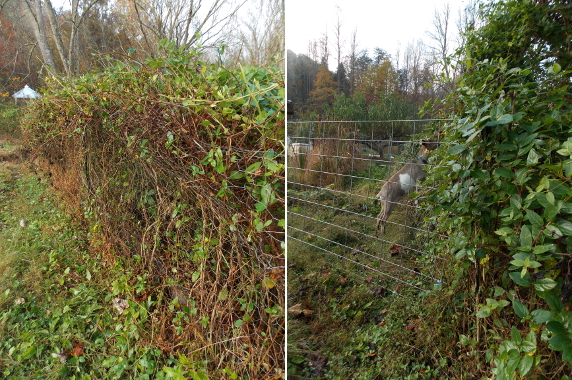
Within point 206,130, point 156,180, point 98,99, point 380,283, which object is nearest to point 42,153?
point 98,99

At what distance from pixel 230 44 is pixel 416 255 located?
93 cm

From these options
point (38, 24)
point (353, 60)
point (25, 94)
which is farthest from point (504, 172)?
point (25, 94)

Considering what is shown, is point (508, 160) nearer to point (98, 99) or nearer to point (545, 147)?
point (545, 147)

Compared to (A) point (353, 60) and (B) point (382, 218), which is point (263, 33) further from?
(B) point (382, 218)

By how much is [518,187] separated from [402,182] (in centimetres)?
54

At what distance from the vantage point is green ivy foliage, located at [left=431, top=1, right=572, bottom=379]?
0.62 metres

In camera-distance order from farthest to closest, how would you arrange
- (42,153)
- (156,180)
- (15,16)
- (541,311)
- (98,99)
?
(42,153), (15,16), (98,99), (156,180), (541,311)

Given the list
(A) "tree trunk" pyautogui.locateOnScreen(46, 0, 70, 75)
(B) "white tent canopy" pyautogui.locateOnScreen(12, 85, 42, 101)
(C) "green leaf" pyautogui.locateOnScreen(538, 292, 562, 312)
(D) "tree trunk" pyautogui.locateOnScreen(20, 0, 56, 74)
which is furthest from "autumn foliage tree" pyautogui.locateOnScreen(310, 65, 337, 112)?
(B) "white tent canopy" pyautogui.locateOnScreen(12, 85, 42, 101)

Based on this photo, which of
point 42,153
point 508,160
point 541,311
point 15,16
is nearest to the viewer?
point 541,311

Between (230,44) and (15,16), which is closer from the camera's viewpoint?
(230,44)

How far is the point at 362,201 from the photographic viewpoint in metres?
1.34

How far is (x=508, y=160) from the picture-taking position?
0.72 m

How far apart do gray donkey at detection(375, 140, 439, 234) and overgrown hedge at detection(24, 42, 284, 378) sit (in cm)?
47

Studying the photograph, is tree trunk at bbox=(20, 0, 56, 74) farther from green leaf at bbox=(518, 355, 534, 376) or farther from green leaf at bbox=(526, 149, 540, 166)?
green leaf at bbox=(518, 355, 534, 376)
